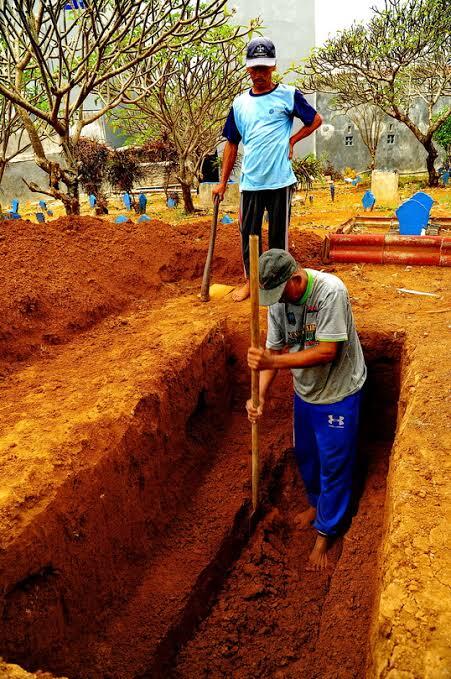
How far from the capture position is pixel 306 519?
379 centimetres

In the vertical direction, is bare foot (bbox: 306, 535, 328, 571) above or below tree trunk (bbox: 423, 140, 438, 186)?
below

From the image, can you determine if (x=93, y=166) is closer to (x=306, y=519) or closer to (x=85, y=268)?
(x=85, y=268)

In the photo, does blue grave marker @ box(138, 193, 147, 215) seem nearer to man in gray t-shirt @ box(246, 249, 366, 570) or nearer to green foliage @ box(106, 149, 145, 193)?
green foliage @ box(106, 149, 145, 193)

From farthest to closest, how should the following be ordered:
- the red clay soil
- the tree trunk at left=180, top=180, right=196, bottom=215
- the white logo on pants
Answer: the tree trunk at left=180, top=180, right=196, bottom=215 < the white logo on pants < the red clay soil

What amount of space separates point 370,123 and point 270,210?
804 inches

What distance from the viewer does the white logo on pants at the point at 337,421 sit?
120 inches

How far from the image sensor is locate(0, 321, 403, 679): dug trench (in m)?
2.48

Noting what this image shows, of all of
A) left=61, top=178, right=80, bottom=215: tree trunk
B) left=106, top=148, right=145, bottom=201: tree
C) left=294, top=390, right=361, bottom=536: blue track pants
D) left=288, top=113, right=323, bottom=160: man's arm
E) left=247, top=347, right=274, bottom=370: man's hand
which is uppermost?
left=106, top=148, right=145, bottom=201: tree

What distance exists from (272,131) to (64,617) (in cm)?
394

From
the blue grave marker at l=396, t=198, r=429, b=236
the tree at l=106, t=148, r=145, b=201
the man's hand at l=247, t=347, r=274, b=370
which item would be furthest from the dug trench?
the tree at l=106, t=148, r=145, b=201

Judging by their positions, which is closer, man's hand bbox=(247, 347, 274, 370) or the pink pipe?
man's hand bbox=(247, 347, 274, 370)

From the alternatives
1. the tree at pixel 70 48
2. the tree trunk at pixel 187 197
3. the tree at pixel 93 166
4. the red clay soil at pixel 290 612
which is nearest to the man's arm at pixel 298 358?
the red clay soil at pixel 290 612

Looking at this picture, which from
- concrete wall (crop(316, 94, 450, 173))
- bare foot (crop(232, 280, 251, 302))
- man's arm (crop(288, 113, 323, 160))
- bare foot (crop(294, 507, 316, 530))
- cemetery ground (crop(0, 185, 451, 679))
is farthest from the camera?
concrete wall (crop(316, 94, 450, 173))

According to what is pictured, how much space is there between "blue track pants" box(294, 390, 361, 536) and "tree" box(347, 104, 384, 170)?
2073 cm
